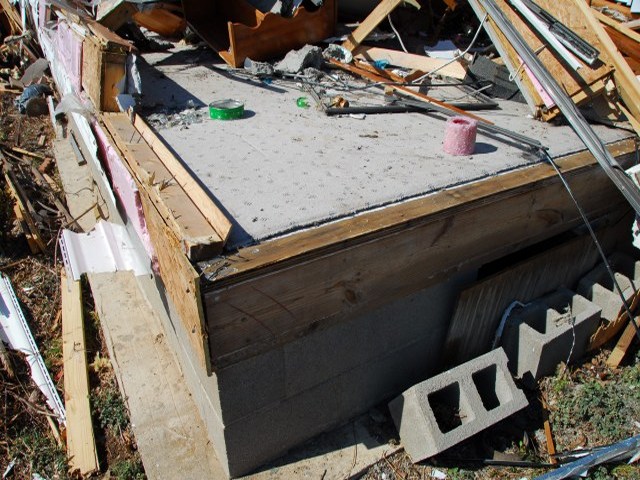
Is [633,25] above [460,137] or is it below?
above

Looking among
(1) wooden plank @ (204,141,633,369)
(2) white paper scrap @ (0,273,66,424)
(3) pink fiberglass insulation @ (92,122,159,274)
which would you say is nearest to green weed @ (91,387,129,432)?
(2) white paper scrap @ (0,273,66,424)

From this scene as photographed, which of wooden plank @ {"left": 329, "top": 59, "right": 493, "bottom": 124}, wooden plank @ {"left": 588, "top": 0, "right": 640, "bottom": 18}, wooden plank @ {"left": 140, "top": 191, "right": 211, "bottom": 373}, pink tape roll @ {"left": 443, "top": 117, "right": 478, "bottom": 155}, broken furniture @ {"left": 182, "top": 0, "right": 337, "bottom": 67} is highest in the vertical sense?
wooden plank @ {"left": 588, "top": 0, "right": 640, "bottom": 18}

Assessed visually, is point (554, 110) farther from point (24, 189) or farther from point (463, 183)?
point (24, 189)

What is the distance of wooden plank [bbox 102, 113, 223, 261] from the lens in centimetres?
203

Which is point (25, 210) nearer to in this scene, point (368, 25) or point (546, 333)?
point (368, 25)

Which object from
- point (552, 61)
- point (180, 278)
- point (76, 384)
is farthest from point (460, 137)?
point (76, 384)

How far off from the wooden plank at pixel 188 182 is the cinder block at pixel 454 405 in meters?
1.55

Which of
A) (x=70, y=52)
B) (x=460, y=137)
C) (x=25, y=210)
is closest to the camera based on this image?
(x=460, y=137)

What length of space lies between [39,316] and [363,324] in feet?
9.50

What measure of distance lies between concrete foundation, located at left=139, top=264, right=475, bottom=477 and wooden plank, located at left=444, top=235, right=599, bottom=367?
10cm

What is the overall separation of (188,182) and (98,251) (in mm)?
2303

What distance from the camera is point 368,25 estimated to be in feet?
16.3

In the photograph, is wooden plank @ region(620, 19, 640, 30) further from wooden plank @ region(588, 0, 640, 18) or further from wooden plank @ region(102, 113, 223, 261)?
wooden plank @ region(102, 113, 223, 261)

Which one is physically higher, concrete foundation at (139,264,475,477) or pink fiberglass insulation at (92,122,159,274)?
pink fiberglass insulation at (92,122,159,274)
